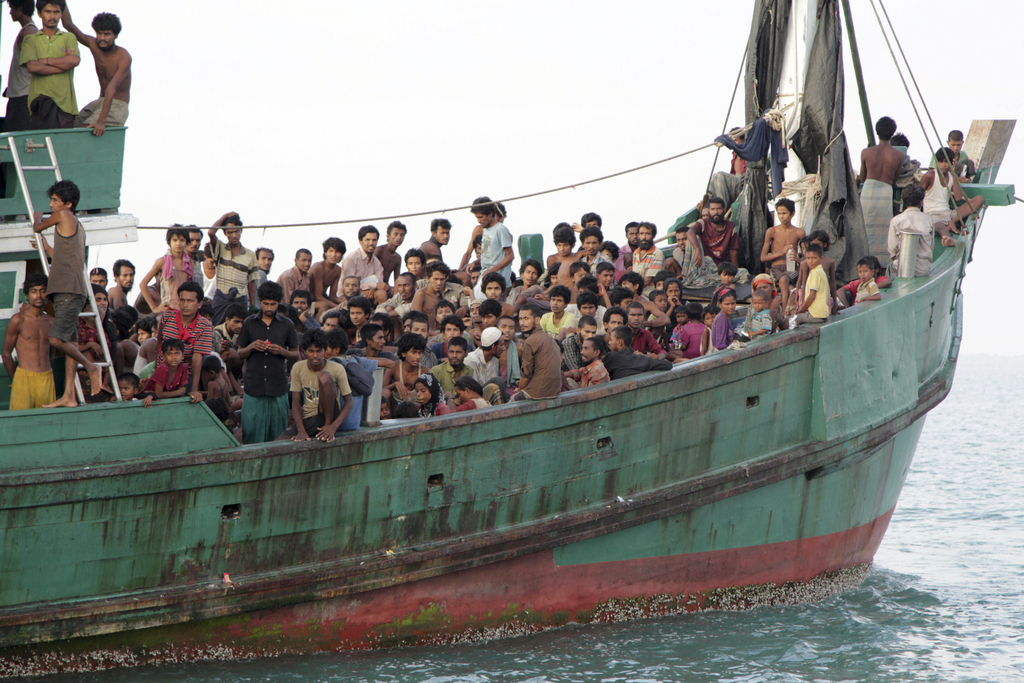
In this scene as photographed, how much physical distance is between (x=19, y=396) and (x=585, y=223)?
243 inches

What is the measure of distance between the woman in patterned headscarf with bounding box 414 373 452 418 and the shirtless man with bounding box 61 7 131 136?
104 inches

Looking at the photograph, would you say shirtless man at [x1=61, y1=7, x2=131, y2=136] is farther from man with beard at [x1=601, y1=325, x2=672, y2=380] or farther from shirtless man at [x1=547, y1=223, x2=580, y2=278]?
shirtless man at [x1=547, y1=223, x2=580, y2=278]

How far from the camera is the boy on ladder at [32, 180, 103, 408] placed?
600 cm

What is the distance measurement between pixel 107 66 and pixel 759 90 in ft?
20.5

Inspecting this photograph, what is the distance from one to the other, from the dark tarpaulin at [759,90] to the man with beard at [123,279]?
5787 mm

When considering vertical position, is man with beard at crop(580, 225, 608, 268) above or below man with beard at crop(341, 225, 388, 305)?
above

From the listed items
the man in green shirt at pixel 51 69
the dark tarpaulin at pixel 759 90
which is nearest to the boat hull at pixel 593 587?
the dark tarpaulin at pixel 759 90

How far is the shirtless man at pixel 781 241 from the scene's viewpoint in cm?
945

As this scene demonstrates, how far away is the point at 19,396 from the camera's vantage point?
614 centimetres

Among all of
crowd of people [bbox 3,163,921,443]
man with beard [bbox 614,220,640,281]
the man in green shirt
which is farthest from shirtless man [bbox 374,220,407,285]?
the man in green shirt

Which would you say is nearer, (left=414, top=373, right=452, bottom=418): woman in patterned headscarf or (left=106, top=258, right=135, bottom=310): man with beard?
(left=414, top=373, right=452, bottom=418): woman in patterned headscarf

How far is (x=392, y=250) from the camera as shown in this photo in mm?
10414

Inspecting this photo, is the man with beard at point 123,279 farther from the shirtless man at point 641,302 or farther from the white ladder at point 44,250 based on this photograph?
the shirtless man at point 641,302

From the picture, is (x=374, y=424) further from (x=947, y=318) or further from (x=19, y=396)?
(x=947, y=318)
